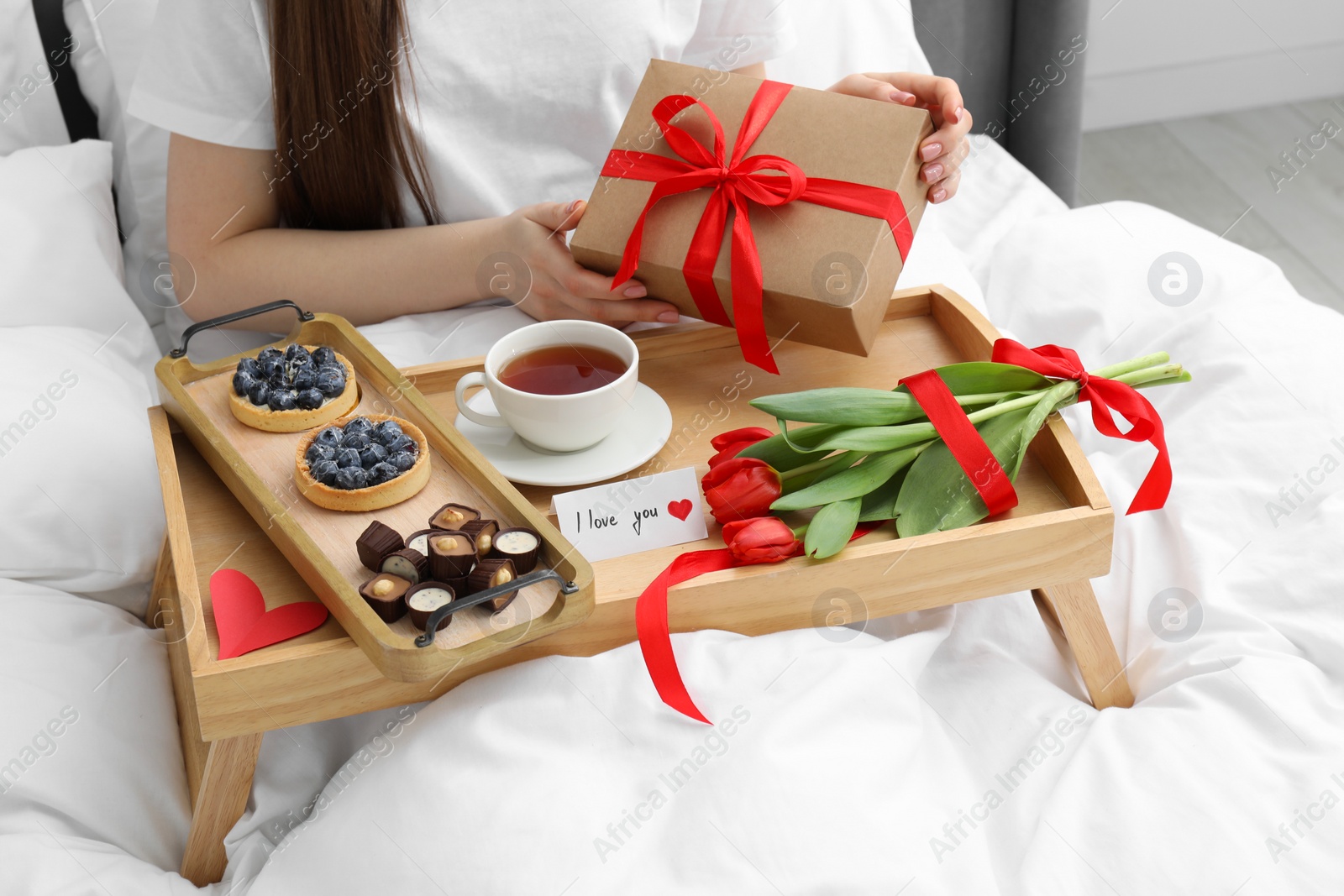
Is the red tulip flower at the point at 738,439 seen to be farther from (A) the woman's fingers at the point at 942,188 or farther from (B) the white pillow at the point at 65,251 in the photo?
(B) the white pillow at the point at 65,251

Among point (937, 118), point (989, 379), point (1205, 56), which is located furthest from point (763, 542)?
point (1205, 56)

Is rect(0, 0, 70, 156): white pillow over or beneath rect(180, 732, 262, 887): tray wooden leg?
over

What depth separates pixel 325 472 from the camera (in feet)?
2.63

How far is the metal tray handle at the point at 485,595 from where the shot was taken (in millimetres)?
662

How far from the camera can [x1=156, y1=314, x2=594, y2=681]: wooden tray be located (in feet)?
2.25

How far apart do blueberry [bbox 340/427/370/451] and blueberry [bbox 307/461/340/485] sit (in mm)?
25

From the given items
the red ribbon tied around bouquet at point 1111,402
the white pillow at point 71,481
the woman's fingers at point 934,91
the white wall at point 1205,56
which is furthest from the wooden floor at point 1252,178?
the white pillow at point 71,481

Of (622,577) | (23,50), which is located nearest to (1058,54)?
(622,577)

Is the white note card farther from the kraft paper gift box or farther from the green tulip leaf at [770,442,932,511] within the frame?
the kraft paper gift box

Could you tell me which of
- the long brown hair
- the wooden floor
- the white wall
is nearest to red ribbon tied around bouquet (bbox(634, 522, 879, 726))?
the long brown hair

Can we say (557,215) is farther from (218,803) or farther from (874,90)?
(218,803)

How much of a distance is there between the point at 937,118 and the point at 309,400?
636 millimetres

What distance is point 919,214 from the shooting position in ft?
3.39

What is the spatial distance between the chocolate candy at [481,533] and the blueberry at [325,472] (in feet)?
0.40
